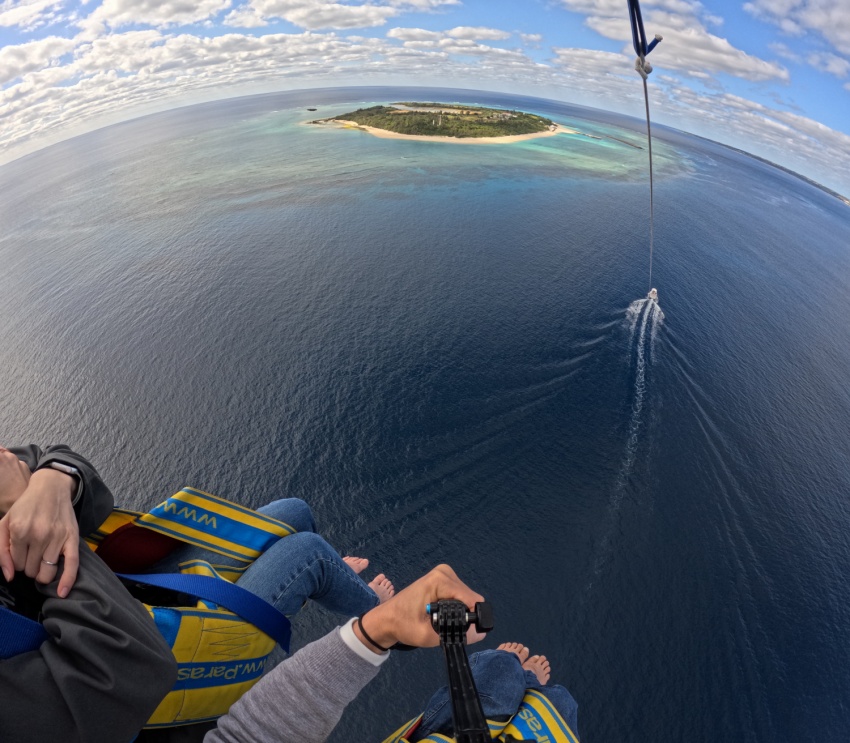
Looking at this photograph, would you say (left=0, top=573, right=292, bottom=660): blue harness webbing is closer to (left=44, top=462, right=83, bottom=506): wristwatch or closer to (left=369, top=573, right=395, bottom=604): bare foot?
(left=44, top=462, right=83, bottom=506): wristwatch

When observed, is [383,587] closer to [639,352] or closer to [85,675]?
[85,675]

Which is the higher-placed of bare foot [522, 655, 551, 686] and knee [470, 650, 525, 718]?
knee [470, 650, 525, 718]

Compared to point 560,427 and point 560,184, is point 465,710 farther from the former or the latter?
point 560,184

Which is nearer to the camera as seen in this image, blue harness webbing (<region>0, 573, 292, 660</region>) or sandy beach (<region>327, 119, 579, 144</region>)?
blue harness webbing (<region>0, 573, 292, 660</region>)

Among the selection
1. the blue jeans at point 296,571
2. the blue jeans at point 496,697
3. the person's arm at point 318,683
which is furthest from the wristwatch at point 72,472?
the blue jeans at point 496,697

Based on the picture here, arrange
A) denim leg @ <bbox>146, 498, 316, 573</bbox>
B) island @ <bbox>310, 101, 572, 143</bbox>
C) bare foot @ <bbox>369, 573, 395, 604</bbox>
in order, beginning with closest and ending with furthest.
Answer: denim leg @ <bbox>146, 498, 316, 573</bbox>
bare foot @ <bbox>369, 573, 395, 604</bbox>
island @ <bbox>310, 101, 572, 143</bbox>

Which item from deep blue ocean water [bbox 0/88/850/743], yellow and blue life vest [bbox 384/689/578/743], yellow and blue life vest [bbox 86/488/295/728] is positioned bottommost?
deep blue ocean water [bbox 0/88/850/743]

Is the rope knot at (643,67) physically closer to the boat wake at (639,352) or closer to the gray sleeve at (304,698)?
the boat wake at (639,352)

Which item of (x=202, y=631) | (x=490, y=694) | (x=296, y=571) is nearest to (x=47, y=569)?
(x=202, y=631)

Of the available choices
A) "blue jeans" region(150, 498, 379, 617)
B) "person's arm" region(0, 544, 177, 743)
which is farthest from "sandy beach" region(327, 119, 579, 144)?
"person's arm" region(0, 544, 177, 743)
